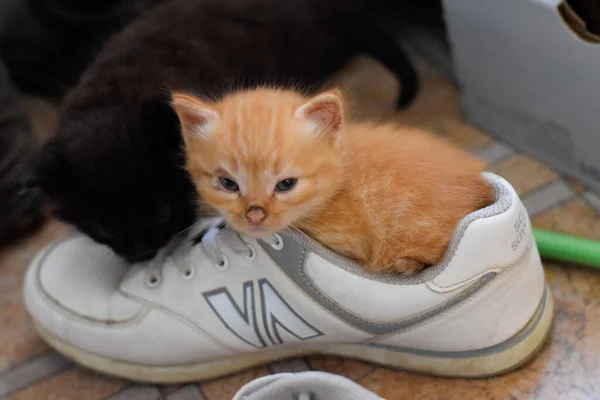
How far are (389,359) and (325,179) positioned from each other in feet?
0.97

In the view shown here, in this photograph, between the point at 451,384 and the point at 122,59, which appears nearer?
the point at 451,384

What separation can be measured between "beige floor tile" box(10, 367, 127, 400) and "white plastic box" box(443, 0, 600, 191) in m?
0.83

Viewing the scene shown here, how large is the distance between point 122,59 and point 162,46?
7 centimetres

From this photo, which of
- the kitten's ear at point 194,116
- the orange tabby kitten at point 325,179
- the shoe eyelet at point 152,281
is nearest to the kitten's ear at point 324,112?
the orange tabby kitten at point 325,179

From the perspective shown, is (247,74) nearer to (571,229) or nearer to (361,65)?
(361,65)

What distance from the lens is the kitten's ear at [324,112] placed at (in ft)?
2.49

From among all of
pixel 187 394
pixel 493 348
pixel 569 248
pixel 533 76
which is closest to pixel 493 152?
pixel 533 76

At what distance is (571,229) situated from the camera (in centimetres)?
110

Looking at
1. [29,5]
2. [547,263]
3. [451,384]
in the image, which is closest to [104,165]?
A: [451,384]

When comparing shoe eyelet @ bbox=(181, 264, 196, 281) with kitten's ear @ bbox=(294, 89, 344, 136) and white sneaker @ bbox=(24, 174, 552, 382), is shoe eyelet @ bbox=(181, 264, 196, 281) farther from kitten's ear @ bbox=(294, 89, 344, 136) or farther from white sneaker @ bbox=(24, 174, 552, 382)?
kitten's ear @ bbox=(294, 89, 344, 136)

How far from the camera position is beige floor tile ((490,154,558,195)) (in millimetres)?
1188

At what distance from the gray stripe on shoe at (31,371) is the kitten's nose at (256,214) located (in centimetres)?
45

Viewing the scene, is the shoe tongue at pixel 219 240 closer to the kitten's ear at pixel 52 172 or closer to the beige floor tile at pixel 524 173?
the kitten's ear at pixel 52 172

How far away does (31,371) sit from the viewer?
102 cm
